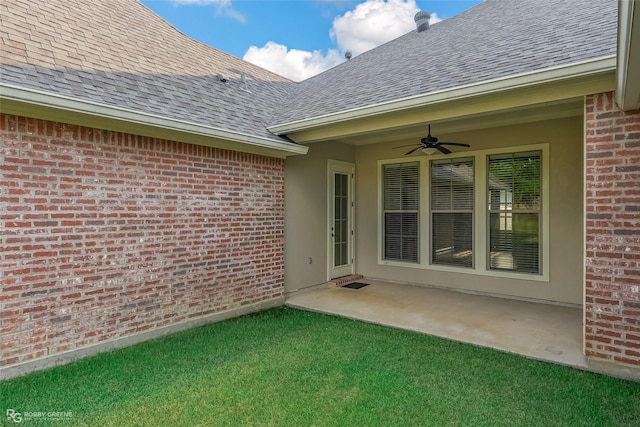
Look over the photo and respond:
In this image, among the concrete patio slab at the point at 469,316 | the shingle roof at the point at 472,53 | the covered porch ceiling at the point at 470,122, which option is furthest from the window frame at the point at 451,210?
the shingle roof at the point at 472,53

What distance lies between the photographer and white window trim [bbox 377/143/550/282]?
5508 mm

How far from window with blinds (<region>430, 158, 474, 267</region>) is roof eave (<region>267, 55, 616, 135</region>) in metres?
2.64

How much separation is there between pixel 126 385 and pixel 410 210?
17.9ft

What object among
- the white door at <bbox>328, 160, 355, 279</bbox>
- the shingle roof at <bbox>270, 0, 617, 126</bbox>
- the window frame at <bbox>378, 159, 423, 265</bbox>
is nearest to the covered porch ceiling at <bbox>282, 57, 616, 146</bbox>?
the shingle roof at <bbox>270, 0, 617, 126</bbox>

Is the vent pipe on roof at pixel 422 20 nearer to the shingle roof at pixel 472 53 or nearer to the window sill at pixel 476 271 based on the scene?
the shingle roof at pixel 472 53

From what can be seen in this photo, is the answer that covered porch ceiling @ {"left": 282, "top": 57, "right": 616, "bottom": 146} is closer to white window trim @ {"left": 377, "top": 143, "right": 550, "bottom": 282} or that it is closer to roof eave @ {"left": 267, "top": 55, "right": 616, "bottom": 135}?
roof eave @ {"left": 267, "top": 55, "right": 616, "bottom": 135}

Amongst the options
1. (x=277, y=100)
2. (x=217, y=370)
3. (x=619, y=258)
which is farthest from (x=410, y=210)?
(x=217, y=370)

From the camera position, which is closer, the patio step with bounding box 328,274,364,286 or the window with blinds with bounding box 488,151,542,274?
the window with blinds with bounding box 488,151,542,274

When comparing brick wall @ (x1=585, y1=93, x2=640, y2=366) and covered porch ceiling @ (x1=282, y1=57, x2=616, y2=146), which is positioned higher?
covered porch ceiling @ (x1=282, y1=57, x2=616, y2=146)

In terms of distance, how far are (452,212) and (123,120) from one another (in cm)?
540

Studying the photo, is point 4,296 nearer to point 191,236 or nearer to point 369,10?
point 191,236

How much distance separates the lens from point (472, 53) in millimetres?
4805

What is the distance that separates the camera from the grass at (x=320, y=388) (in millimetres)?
2584

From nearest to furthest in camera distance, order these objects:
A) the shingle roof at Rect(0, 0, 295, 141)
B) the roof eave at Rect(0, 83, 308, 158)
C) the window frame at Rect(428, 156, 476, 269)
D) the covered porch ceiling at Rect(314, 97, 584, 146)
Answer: the roof eave at Rect(0, 83, 308, 158), the shingle roof at Rect(0, 0, 295, 141), the covered porch ceiling at Rect(314, 97, 584, 146), the window frame at Rect(428, 156, 476, 269)
